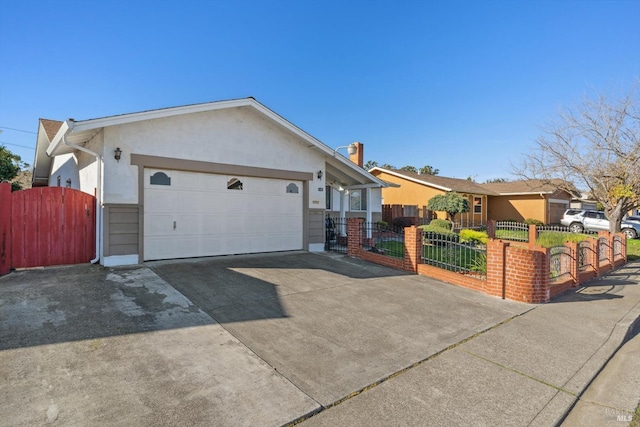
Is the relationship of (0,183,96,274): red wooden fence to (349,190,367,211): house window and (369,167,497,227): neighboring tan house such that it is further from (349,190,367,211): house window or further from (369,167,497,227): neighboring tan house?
(369,167,497,227): neighboring tan house

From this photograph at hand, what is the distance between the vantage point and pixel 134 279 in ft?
22.4

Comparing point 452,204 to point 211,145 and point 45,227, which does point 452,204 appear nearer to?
point 211,145

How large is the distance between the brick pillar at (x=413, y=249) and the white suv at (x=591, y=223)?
21451 millimetres

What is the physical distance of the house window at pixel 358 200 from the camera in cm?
1738

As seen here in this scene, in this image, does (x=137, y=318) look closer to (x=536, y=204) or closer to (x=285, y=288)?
(x=285, y=288)

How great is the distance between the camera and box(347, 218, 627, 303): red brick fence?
271 inches

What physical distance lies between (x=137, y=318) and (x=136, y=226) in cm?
394

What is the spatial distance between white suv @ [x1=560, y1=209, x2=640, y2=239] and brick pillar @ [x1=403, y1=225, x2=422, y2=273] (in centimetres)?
2145

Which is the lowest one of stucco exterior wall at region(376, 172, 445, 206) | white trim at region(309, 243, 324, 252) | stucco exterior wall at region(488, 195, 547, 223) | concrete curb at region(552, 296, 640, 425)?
concrete curb at region(552, 296, 640, 425)

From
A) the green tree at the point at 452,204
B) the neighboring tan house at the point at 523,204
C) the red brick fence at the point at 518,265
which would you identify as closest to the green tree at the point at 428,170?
the neighboring tan house at the point at 523,204

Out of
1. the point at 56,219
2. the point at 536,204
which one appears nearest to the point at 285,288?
the point at 56,219

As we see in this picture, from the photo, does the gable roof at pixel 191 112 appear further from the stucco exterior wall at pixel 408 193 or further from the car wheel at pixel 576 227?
the car wheel at pixel 576 227

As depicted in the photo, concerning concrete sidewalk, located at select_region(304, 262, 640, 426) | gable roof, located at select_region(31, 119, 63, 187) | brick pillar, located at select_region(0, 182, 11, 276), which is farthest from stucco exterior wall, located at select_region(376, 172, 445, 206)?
brick pillar, located at select_region(0, 182, 11, 276)

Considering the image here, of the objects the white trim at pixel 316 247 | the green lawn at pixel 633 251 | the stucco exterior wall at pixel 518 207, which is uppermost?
the stucco exterior wall at pixel 518 207
